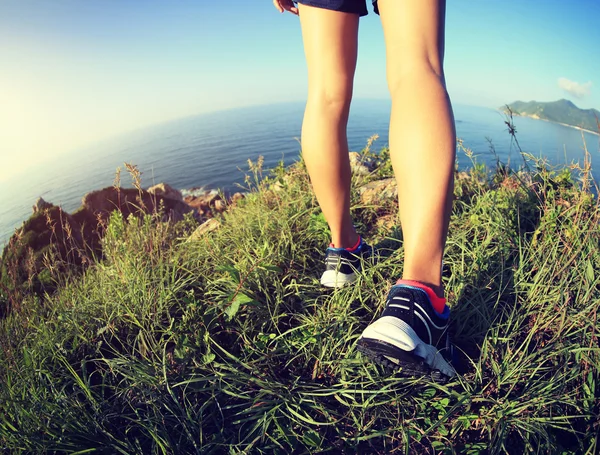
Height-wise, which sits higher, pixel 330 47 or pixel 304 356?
pixel 330 47

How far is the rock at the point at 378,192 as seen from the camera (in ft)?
8.73

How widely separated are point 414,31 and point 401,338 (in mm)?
1041

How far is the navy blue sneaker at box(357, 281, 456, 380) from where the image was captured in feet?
3.02

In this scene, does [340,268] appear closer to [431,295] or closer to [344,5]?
[431,295]

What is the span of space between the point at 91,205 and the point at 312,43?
285 inches

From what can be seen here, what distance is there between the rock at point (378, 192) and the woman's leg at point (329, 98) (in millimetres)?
1123

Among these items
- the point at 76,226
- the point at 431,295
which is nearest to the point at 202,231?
the point at 431,295

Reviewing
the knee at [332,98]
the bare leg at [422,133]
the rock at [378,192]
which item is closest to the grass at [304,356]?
the bare leg at [422,133]

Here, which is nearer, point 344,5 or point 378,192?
point 344,5

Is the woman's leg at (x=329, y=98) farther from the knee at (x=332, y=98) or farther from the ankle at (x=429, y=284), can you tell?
the ankle at (x=429, y=284)

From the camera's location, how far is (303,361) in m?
1.39

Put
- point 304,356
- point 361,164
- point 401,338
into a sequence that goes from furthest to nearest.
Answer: point 361,164, point 304,356, point 401,338

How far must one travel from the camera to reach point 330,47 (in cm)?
133

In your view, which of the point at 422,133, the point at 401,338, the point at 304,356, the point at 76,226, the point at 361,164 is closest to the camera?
the point at 401,338
